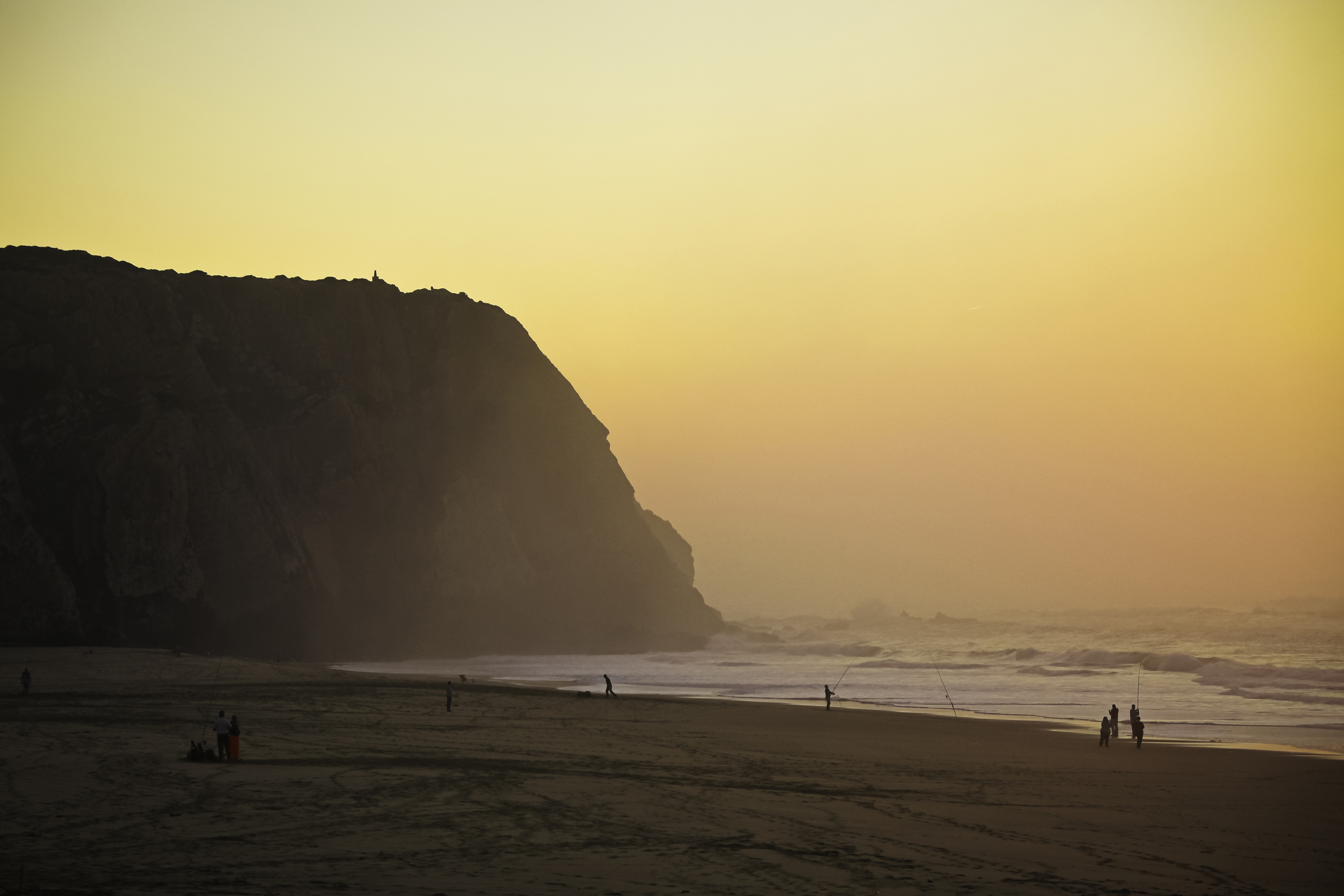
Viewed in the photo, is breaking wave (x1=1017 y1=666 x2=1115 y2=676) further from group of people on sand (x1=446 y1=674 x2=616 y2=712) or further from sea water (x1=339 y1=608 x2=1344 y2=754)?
group of people on sand (x1=446 y1=674 x2=616 y2=712)

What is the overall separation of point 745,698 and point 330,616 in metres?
31.7

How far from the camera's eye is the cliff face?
4831cm

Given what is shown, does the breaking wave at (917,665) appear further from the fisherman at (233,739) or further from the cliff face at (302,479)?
the fisherman at (233,739)

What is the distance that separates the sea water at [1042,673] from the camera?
30.1 meters

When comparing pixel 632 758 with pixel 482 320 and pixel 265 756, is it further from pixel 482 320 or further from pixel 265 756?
pixel 482 320

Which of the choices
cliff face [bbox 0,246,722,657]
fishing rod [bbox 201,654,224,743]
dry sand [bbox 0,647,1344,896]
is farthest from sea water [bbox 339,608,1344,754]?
fishing rod [bbox 201,654,224,743]

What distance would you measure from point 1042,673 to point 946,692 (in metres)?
11.6

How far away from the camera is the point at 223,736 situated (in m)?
15.5

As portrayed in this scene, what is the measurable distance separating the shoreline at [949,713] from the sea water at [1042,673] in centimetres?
25

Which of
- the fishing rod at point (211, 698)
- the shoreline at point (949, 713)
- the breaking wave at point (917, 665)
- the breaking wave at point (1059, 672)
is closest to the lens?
the fishing rod at point (211, 698)

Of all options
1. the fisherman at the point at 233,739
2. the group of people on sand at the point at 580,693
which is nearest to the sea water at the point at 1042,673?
the group of people on sand at the point at 580,693

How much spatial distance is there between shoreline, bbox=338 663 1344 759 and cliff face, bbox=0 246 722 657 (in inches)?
446

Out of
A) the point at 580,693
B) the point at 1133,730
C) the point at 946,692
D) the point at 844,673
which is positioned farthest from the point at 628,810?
the point at 844,673

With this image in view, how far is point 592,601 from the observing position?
72.6 meters
